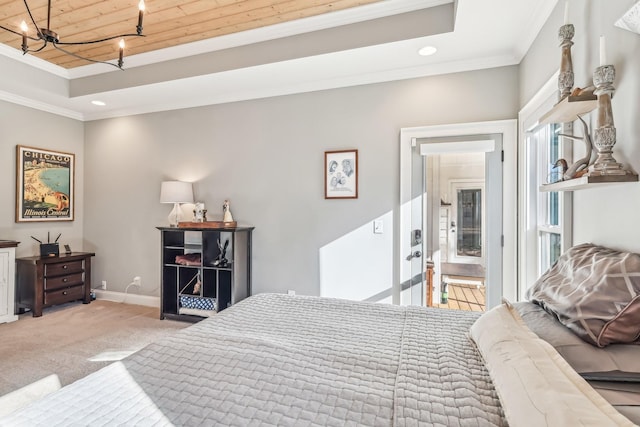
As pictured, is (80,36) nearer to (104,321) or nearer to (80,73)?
(80,73)

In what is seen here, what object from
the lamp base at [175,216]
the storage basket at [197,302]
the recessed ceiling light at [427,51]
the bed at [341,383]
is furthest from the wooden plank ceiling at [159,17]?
the storage basket at [197,302]

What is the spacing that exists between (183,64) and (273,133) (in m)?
1.09

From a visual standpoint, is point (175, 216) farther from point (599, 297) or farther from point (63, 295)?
point (599, 297)

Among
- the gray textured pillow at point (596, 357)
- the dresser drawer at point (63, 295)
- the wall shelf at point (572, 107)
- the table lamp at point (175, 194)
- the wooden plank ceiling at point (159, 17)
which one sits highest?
the wooden plank ceiling at point (159, 17)

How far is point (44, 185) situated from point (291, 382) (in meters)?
4.64

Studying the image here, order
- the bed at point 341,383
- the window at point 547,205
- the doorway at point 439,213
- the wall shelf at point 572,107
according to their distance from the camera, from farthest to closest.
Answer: the doorway at point 439,213, the window at point 547,205, the wall shelf at point 572,107, the bed at point 341,383

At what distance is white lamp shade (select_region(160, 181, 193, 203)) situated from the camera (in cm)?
355

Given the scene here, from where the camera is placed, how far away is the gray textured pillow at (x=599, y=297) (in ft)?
2.80

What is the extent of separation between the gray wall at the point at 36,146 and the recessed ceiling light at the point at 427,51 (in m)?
4.48

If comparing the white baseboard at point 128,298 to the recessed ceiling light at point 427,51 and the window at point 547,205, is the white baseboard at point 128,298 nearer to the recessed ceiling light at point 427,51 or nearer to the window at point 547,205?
the recessed ceiling light at point 427,51

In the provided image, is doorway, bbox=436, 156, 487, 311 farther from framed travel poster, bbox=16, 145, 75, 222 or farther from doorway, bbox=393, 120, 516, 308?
framed travel poster, bbox=16, 145, 75, 222

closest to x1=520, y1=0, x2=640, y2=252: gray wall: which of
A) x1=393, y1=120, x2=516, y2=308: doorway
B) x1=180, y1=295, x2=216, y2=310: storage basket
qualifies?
x1=393, y1=120, x2=516, y2=308: doorway

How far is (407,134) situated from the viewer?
2.96 m

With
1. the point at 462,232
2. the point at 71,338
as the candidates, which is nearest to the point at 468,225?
the point at 462,232
